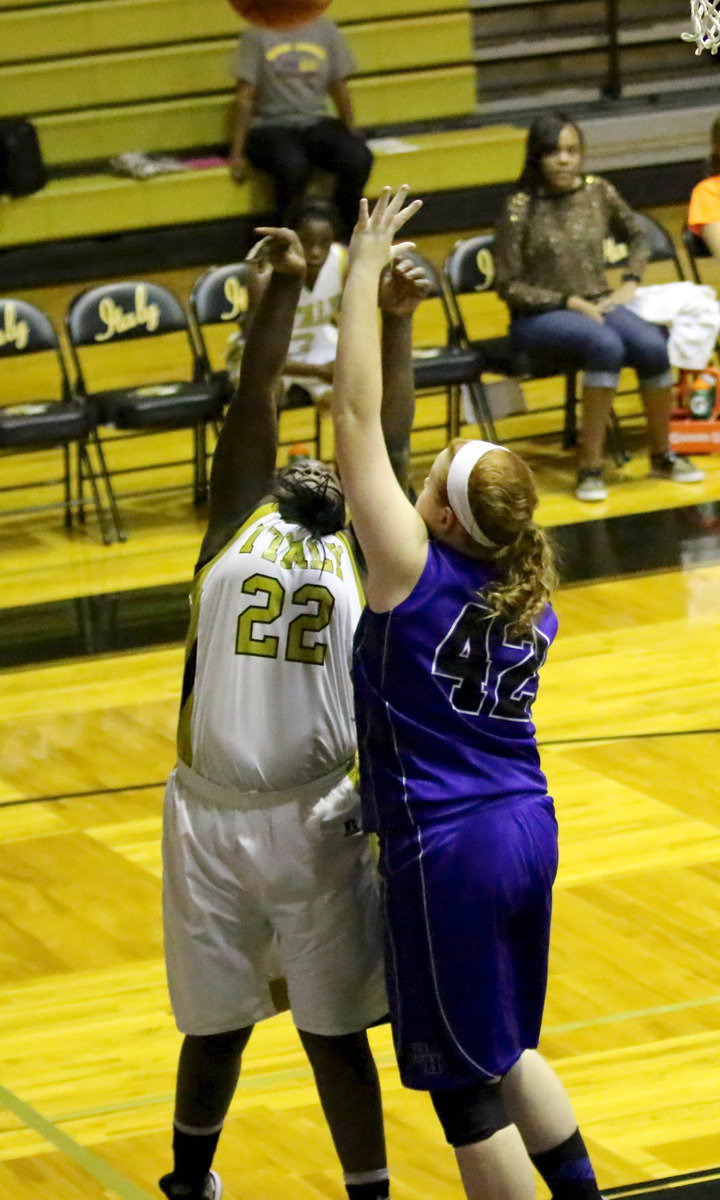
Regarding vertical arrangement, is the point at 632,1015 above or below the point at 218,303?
below

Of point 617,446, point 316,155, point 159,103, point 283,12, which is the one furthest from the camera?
point 159,103

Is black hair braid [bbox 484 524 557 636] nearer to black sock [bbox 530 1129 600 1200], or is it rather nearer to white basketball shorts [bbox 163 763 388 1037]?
white basketball shorts [bbox 163 763 388 1037]

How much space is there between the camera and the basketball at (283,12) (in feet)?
16.4

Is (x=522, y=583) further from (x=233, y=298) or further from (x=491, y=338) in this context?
(x=491, y=338)

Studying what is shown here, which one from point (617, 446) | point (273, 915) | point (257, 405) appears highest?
point (257, 405)

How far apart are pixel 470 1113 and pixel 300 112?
374 inches

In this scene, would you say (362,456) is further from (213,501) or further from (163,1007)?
(163,1007)

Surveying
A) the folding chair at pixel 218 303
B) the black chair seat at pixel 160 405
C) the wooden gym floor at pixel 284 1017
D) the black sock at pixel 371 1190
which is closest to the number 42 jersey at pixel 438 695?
the black sock at pixel 371 1190

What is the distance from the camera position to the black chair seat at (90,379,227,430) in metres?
7.93

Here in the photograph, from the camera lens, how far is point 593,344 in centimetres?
816

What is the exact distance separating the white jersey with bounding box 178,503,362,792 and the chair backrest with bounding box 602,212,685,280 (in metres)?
5.95

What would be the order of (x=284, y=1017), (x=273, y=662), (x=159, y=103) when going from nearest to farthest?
(x=273, y=662)
(x=284, y=1017)
(x=159, y=103)

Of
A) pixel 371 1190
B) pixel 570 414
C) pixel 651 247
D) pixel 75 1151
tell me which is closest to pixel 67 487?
pixel 570 414

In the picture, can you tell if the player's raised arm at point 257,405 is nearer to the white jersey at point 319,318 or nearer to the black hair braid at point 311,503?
Result: the black hair braid at point 311,503
